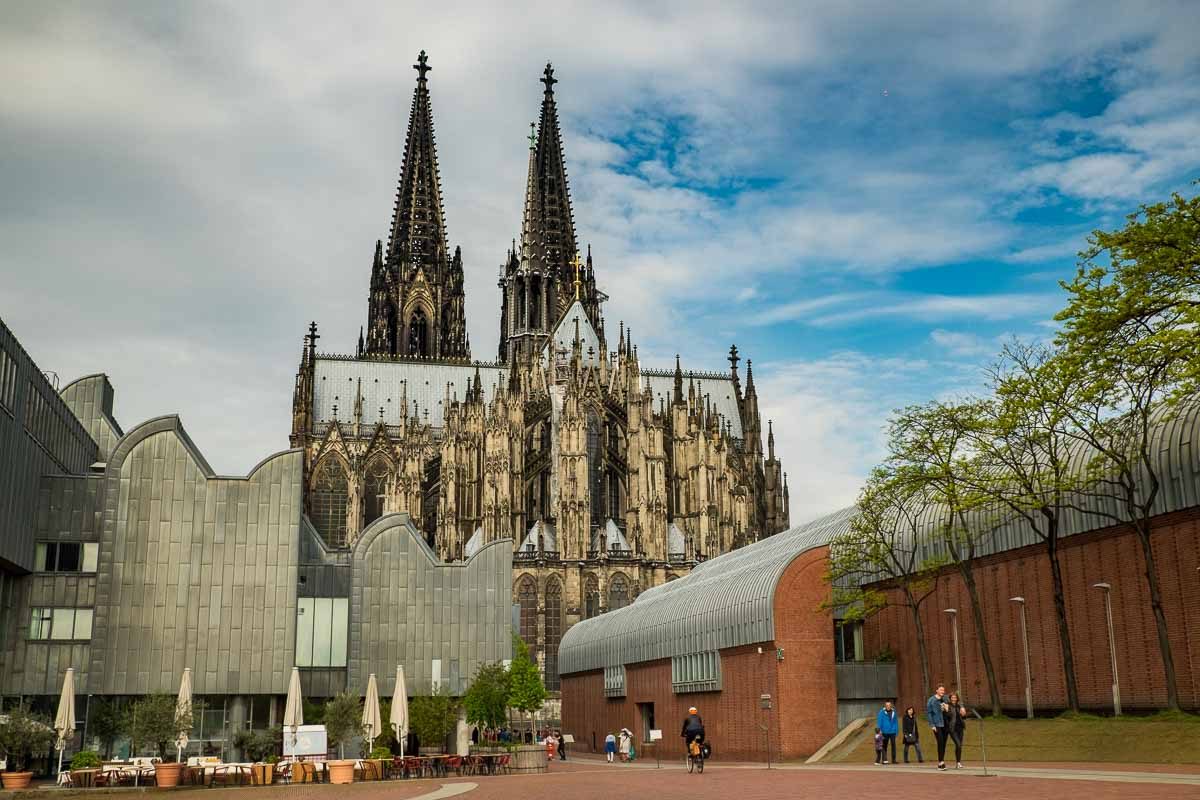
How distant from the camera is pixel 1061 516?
35.5 m

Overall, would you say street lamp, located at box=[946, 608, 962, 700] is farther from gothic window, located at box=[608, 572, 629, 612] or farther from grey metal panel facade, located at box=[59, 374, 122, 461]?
gothic window, located at box=[608, 572, 629, 612]

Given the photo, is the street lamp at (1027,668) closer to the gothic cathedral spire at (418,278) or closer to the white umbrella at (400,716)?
the white umbrella at (400,716)

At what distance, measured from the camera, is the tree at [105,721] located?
41219 mm

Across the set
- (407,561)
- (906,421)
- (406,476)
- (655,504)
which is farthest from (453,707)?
(406,476)

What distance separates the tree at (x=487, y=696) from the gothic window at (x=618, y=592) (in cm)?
3196

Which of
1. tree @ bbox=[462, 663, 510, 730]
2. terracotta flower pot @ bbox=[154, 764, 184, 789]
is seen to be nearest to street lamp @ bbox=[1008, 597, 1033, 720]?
tree @ bbox=[462, 663, 510, 730]

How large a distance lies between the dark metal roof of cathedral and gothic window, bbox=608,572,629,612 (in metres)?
45.0

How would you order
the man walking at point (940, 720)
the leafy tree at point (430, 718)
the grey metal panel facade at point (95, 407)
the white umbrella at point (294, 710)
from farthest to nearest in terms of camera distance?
the grey metal panel facade at point (95, 407) → the leafy tree at point (430, 718) → the white umbrella at point (294, 710) → the man walking at point (940, 720)

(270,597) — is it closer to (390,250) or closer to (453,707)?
(453,707)

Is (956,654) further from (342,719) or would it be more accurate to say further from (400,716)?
(342,719)

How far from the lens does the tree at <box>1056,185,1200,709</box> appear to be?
26703mm

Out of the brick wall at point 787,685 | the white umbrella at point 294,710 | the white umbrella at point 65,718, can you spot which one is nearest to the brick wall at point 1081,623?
the brick wall at point 787,685

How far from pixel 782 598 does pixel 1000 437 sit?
8859 mm

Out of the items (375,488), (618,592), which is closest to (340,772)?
(618,592)
